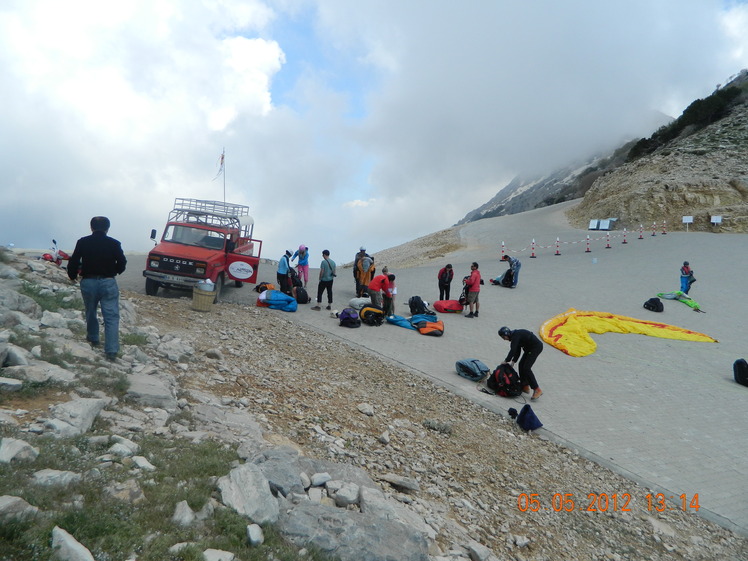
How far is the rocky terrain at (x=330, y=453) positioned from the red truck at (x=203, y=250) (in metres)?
3.71

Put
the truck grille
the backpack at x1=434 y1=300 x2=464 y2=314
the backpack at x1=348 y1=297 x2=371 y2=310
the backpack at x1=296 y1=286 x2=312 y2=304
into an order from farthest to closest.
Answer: the backpack at x1=434 y1=300 x2=464 y2=314, the backpack at x1=296 y1=286 x2=312 y2=304, the backpack at x1=348 y1=297 x2=371 y2=310, the truck grille

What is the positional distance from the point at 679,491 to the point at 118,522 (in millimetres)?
6621

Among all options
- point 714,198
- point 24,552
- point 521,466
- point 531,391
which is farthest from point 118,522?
point 714,198

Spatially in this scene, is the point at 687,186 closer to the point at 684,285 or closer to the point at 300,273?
the point at 684,285

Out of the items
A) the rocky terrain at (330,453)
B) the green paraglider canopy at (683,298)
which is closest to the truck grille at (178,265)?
the rocky terrain at (330,453)

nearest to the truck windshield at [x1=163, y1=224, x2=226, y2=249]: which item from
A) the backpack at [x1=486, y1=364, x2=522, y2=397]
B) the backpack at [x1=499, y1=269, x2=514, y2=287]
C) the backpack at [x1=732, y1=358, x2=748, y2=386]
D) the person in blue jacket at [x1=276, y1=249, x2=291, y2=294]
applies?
the person in blue jacket at [x1=276, y1=249, x2=291, y2=294]

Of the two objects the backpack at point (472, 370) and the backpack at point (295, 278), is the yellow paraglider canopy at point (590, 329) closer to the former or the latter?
the backpack at point (472, 370)

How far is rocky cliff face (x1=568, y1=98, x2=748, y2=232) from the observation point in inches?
1278

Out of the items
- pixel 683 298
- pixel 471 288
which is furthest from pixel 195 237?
pixel 683 298

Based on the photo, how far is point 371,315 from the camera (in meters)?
12.9

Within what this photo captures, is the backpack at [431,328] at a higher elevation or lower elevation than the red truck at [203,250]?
lower

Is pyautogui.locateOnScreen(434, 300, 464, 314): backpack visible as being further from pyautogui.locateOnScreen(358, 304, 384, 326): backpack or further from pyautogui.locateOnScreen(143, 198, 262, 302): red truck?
pyautogui.locateOnScreen(143, 198, 262, 302): red truck

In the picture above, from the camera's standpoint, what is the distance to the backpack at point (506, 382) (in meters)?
8.65

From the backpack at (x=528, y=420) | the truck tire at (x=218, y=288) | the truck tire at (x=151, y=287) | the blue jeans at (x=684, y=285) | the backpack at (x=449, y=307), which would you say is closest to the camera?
the backpack at (x=528, y=420)
